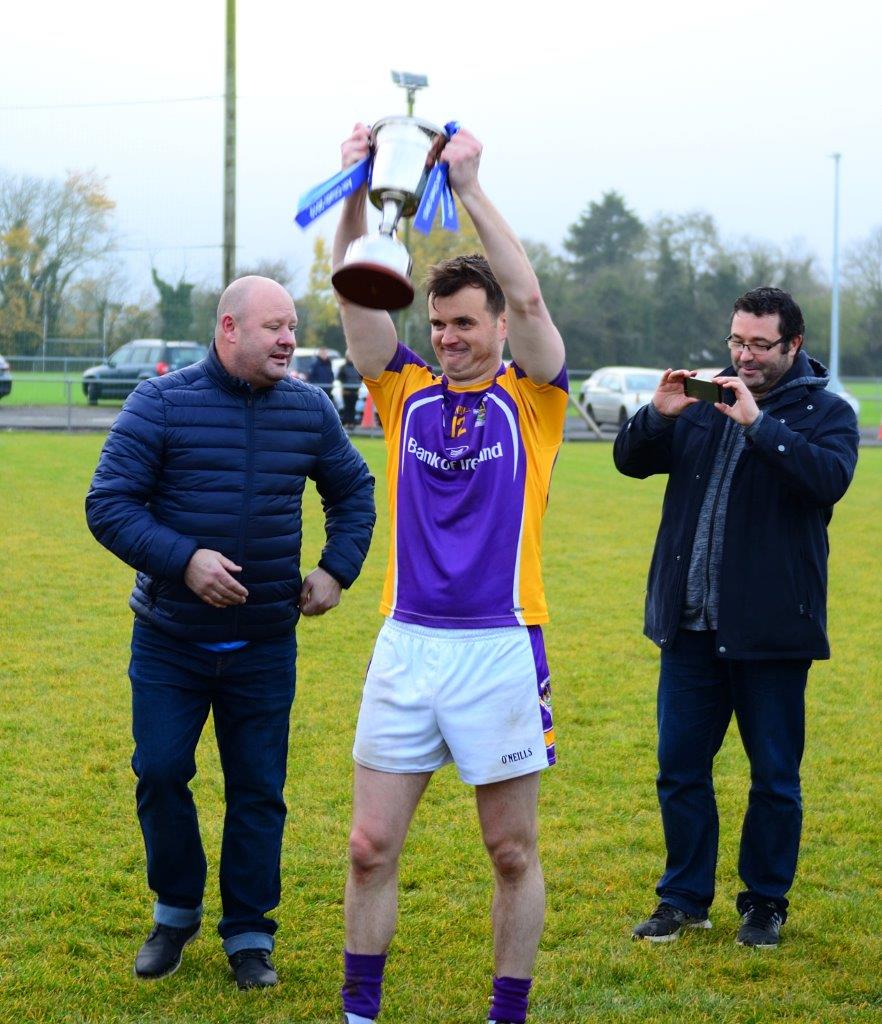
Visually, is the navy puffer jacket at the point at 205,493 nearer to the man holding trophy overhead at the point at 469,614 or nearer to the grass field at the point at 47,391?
the man holding trophy overhead at the point at 469,614

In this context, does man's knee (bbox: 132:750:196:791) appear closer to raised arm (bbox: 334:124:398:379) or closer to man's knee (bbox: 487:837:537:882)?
man's knee (bbox: 487:837:537:882)

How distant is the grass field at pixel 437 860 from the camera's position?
3880mm

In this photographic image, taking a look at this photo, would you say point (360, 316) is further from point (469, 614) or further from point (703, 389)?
point (703, 389)

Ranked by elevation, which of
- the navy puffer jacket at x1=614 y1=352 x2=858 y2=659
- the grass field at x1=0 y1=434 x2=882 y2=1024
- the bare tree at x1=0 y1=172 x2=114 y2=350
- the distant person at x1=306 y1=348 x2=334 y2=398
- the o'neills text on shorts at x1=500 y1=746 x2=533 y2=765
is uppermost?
the bare tree at x1=0 y1=172 x2=114 y2=350

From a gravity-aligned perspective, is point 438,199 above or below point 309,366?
below

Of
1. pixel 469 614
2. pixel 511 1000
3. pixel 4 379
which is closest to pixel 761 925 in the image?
pixel 511 1000

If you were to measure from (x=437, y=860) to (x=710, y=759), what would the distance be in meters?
1.15

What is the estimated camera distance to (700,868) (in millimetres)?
4438

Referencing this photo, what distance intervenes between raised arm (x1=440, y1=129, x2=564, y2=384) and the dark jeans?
140 cm

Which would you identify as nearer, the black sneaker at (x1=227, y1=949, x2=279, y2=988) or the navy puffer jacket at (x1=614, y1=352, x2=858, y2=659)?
the black sneaker at (x1=227, y1=949, x2=279, y2=988)

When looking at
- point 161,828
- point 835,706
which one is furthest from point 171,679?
point 835,706

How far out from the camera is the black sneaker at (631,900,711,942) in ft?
14.2

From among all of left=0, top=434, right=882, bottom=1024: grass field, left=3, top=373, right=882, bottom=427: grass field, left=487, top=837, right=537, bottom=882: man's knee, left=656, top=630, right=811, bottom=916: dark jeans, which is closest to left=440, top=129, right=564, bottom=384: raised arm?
left=487, top=837, right=537, bottom=882: man's knee

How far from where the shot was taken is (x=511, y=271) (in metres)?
3.28
